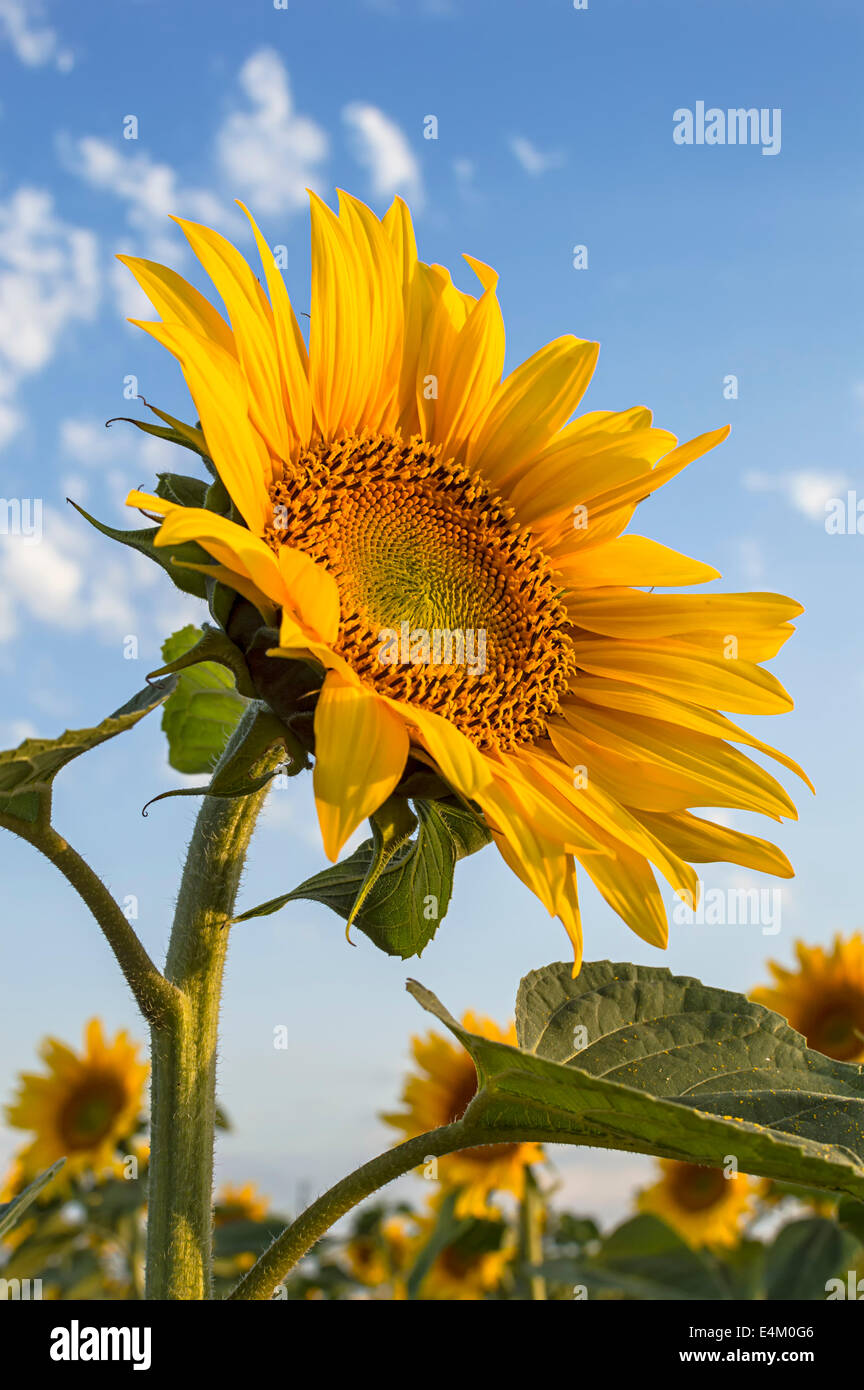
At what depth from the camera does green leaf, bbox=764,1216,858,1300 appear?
4.75 m

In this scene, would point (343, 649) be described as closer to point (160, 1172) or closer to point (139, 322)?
point (139, 322)

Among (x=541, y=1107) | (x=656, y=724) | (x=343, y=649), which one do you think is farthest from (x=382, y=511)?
(x=541, y=1107)

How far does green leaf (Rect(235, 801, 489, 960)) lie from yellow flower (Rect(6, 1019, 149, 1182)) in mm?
4910

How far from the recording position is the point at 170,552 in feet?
5.58

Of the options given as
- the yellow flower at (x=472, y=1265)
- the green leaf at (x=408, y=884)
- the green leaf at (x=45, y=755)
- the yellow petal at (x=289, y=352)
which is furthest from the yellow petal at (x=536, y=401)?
the yellow flower at (x=472, y=1265)

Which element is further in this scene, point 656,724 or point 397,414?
point 397,414

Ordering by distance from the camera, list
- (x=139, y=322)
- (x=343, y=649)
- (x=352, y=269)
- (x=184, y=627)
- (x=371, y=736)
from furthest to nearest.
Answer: (x=184, y=627) → (x=352, y=269) → (x=343, y=649) → (x=139, y=322) → (x=371, y=736)

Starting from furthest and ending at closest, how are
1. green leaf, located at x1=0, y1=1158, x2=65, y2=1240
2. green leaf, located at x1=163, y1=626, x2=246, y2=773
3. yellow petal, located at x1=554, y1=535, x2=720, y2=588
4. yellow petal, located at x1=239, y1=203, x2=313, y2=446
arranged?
green leaf, located at x1=163, y1=626, x2=246, y2=773 → yellow petal, located at x1=554, y1=535, x2=720, y2=588 → yellow petal, located at x1=239, y1=203, x2=313, y2=446 → green leaf, located at x1=0, y1=1158, x2=65, y2=1240

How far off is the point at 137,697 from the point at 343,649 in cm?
37

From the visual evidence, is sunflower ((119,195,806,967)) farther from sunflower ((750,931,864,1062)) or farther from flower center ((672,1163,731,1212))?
flower center ((672,1163,731,1212))

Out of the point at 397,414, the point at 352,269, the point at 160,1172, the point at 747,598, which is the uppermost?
the point at 352,269

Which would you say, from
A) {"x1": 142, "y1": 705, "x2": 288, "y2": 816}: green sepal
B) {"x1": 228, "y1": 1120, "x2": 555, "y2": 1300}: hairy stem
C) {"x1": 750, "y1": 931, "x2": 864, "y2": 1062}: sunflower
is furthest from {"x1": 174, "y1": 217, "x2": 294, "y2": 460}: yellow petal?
{"x1": 750, "y1": 931, "x2": 864, "y2": 1062}: sunflower
